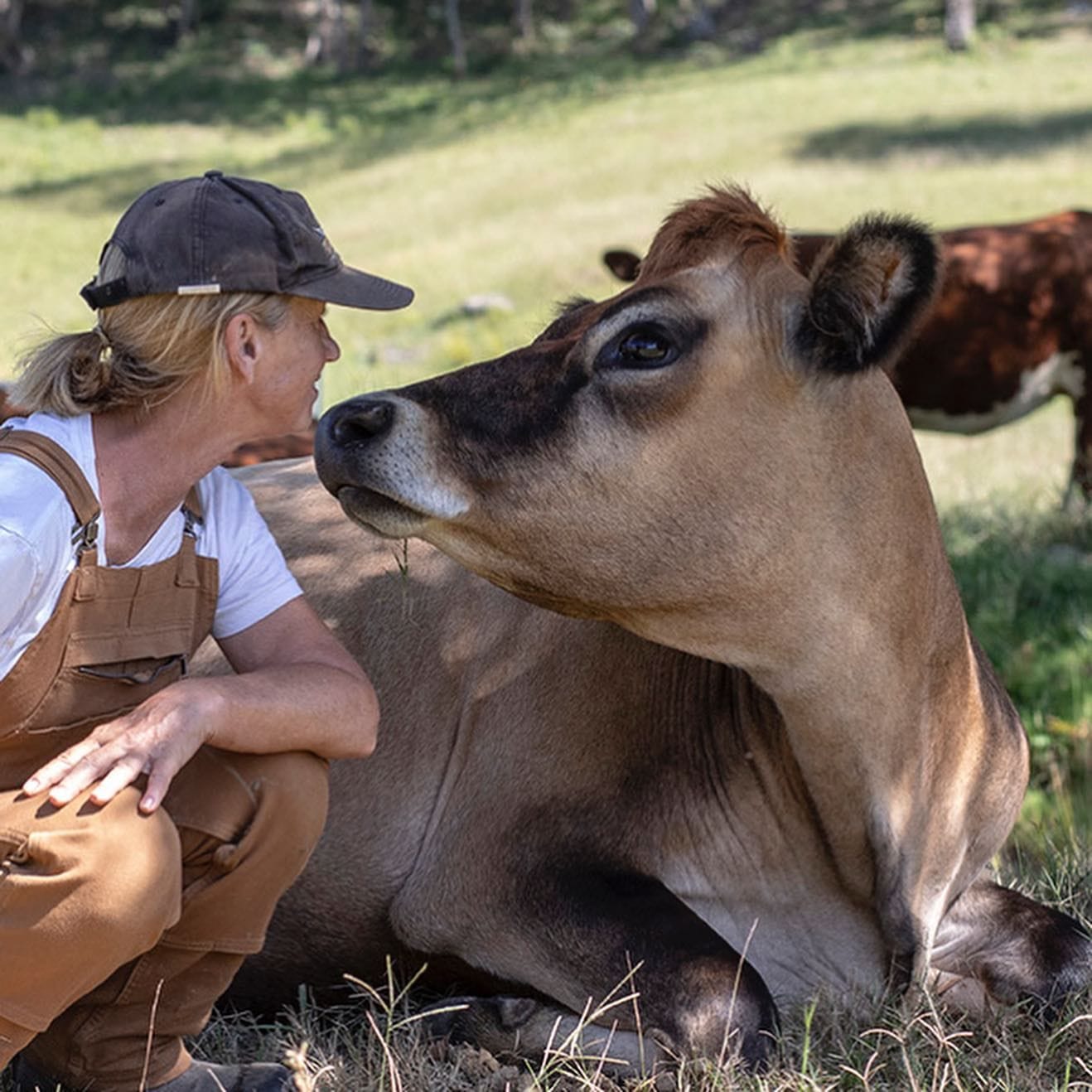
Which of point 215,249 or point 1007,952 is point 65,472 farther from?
point 1007,952

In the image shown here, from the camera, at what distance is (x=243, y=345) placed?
359cm

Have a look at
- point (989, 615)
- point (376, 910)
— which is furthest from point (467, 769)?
point (989, 615)

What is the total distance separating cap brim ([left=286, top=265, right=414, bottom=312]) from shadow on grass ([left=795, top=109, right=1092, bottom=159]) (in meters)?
21.9

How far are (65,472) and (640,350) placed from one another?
1.13 metres

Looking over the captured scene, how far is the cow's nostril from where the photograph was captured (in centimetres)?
350

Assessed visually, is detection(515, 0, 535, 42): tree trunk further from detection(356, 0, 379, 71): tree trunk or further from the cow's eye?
the cow's eye

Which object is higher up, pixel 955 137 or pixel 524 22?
pixel 955 137

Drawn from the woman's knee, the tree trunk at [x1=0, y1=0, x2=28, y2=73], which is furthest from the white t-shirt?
the tree trunk at [x1=0, y1=0, x2=28, y2=73]

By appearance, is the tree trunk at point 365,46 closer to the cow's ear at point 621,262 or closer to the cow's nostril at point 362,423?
the cow's ear at point 621,262

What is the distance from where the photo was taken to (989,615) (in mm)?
7484

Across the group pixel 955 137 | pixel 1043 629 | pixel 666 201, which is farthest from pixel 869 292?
pixel 955 137

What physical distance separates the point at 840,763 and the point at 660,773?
42 cm

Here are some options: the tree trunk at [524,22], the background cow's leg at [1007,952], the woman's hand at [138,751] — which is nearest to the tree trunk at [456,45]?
the tree trunk at [524,22]

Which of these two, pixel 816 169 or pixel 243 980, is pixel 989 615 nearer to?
pixel 243 980
